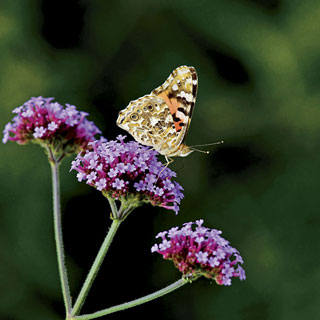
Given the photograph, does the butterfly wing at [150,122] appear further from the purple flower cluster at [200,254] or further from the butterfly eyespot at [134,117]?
the purple flower cluster at [200,254]

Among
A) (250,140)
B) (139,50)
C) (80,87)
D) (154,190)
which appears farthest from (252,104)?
(154,190)

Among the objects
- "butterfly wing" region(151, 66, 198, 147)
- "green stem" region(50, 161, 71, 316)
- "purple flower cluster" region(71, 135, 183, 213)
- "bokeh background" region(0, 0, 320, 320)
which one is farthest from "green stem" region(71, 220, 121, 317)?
"bokeh background" region(0, 0, 320, 320)

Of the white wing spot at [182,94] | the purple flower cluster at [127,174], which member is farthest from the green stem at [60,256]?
the white wing spot at [182,94]

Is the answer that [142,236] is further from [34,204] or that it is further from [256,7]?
[256,7]

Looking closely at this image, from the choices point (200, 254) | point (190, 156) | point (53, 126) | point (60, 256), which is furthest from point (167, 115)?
point (190, 156)

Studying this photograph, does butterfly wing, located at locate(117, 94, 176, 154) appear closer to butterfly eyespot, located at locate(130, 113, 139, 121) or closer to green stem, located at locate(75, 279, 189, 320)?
butterfly eyespot, located at locate(130, 113, 139, 121)
